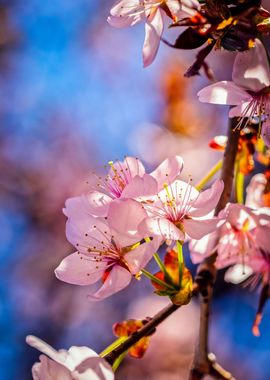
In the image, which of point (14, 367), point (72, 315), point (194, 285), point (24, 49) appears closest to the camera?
point (194, 285)

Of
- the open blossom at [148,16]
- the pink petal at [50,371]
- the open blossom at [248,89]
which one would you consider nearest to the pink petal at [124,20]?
the open blossom at [148,16]

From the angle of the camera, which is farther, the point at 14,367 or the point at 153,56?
the point at 14,367

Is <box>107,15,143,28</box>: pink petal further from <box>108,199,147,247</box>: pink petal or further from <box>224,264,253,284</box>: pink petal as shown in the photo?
<box>224,264,253,284</box>: pink petal

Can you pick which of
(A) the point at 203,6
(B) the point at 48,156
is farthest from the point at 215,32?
(B) the point at 48,156

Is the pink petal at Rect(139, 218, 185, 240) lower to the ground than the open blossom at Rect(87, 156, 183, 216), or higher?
lower

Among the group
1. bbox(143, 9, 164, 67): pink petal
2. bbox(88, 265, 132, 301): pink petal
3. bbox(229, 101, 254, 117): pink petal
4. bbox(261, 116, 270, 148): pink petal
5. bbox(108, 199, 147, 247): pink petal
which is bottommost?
bbox(88, 265, 132, 301): pink petal

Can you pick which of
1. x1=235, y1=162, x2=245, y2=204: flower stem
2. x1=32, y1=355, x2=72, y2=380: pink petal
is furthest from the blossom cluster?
x1=235, y1=162, x2=245, y2=204: flower stem

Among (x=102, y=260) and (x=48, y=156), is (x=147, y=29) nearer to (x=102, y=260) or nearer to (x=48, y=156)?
(x=102, y=260)
